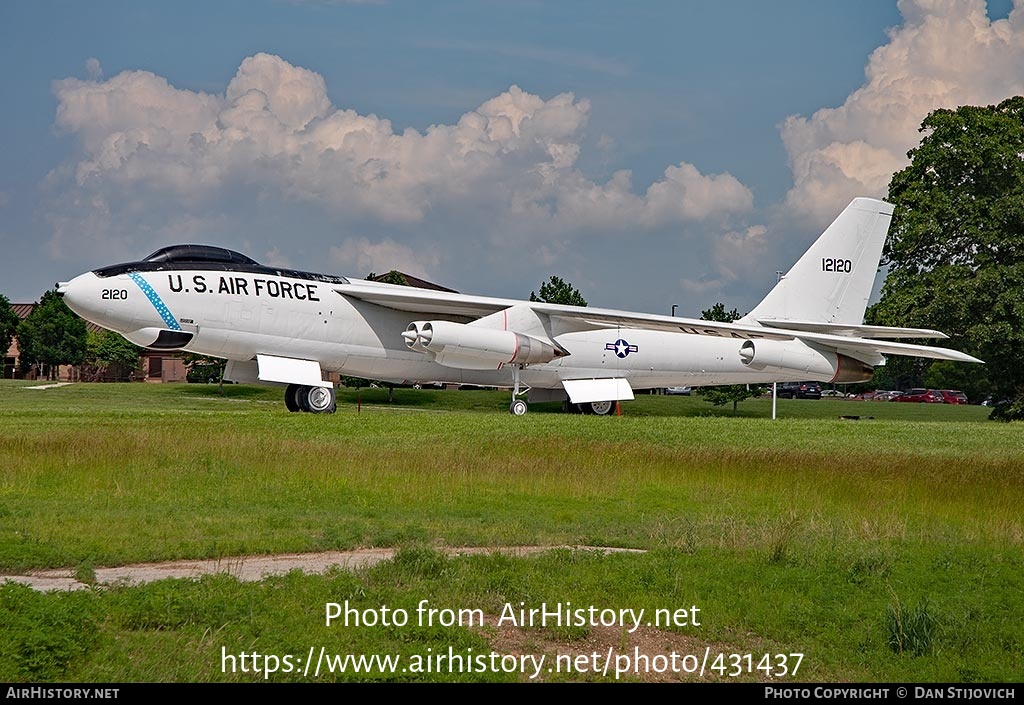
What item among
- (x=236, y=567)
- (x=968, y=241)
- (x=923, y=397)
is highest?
(x=968, y=241)

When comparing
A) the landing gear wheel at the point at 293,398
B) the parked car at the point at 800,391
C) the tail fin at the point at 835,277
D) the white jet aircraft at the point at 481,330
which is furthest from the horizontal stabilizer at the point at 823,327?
the parked car at the point at 800,391

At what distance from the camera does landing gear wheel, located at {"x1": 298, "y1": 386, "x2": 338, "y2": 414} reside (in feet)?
92.3

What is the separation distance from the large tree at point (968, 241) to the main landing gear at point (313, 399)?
2298 centimetres

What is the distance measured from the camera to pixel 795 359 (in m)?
33.7

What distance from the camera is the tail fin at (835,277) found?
1435 inches

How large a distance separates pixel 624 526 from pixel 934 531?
11.6 feet

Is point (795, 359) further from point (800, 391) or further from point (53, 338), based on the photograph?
point (800, 391)

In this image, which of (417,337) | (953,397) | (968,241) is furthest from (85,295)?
(953,397)

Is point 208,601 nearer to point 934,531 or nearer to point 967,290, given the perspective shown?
point 934,531

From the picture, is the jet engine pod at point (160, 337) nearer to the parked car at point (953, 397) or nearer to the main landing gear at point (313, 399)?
the main landing gear at point (313, 399)

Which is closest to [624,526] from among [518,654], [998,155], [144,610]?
[518,654]

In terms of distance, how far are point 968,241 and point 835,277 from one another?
28.1 ft

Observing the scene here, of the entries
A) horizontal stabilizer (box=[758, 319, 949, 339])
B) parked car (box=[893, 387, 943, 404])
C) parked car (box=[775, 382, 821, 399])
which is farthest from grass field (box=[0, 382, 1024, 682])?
parked car (box=[775, 382, 821, 399])

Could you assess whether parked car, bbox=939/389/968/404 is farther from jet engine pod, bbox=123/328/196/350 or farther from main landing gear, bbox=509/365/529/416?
jet engine pod, bbox=123/328/196/350
